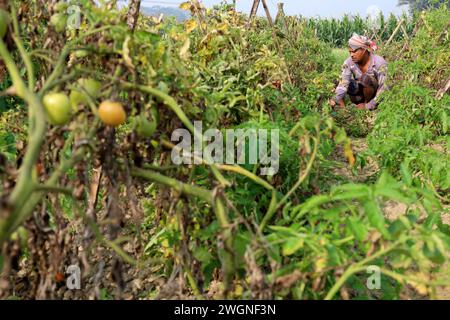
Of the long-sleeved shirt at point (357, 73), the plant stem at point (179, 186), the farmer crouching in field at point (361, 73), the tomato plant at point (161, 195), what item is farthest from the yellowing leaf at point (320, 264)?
the long-sleeved shirt at point (357, 73)

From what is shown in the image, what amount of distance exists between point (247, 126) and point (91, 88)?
85 cm

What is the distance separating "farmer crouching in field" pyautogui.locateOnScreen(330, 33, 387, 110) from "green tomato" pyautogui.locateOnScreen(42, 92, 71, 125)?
457 cm

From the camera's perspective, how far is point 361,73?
5.59 metres

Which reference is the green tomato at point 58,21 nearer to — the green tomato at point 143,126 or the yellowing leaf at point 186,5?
the green tomato at point 143,126

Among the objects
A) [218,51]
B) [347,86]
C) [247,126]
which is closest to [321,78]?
[347,86]

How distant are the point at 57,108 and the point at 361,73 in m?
5.08

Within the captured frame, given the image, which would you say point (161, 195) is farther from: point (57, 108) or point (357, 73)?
point (357, 73)

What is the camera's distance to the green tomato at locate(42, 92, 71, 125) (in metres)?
1.07

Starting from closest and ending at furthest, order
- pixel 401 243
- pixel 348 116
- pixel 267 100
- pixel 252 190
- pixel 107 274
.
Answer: pixel 401 243, pixel 252 190, pixel 107 274, pixel 267 100, pixel 348 116

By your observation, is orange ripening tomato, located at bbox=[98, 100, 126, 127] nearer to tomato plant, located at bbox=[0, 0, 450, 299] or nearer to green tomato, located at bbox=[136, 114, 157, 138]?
tomato plant, located at bbox=[0, 0, 450, 299]

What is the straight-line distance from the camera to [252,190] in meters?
1.87

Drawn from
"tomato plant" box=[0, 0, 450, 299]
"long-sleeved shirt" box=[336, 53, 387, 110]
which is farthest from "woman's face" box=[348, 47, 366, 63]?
"tomato plant" box=[0, 0, 450, 299]
